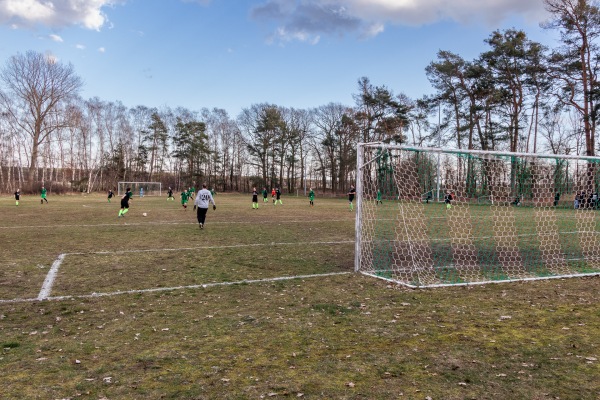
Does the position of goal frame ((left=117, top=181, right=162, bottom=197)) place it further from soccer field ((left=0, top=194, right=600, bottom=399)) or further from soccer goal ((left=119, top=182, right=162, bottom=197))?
soccer field ((left=0, top=194, right=600, bottom=399))

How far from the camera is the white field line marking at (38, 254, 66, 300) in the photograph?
6504 millimetres

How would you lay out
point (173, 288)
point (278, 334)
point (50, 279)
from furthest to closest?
1. point (50, 279)
2. point (173, 288)
3. point (278, 334)

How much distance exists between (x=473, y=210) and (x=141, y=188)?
50739 millimetres

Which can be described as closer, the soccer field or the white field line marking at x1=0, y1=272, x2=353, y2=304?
the soccer field

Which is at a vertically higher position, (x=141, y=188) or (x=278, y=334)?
(x=141, y=188)

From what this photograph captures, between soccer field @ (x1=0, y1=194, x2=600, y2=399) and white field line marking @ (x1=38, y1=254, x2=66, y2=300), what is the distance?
4 cm

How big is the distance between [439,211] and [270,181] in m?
58.3

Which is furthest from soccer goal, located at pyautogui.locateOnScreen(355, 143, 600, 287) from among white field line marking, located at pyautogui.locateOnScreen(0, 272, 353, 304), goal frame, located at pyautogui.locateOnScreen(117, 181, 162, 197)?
goal frame, located at pyautogui.locateOnScreen(117, 181, 162, 197)

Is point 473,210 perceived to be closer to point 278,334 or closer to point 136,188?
point 278,334

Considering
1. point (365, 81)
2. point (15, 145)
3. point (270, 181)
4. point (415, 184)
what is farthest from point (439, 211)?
point (15, 145)

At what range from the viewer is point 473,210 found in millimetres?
16453

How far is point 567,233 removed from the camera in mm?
Answer: 15227

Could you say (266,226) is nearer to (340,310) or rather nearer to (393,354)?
(340,310)

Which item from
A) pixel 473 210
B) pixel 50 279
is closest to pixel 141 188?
pixel 473 210
